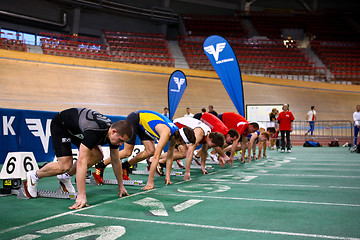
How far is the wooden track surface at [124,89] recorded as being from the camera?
16391mm

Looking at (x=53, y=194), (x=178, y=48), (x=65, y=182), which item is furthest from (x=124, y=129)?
(x=178, y=48)

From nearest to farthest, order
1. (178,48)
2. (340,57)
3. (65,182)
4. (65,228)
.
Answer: (65,228)
(65,182)
(340,57)
(178,48)

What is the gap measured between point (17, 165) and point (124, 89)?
13.9m

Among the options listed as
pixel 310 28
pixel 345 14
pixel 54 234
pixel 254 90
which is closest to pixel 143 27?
pixel 254 90

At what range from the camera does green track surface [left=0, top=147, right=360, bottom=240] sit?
287 centimetres

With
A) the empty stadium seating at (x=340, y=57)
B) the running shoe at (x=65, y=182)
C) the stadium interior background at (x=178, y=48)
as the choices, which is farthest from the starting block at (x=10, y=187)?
the empty stadium seating at (x=340, y=57)

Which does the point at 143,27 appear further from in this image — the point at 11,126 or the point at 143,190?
the point at 143,190

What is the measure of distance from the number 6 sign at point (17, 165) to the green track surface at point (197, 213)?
2.77 feet

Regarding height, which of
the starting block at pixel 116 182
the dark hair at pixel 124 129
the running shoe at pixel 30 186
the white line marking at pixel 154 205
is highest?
the dark hair at pixel 124 129

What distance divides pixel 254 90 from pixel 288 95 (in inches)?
95.0

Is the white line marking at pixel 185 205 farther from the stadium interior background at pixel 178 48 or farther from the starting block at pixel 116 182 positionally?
the stadium interior background at pixel 178 48

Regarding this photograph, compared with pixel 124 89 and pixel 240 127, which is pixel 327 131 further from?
pixel 240 127

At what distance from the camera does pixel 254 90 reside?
2259cm

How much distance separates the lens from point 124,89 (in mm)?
19594
